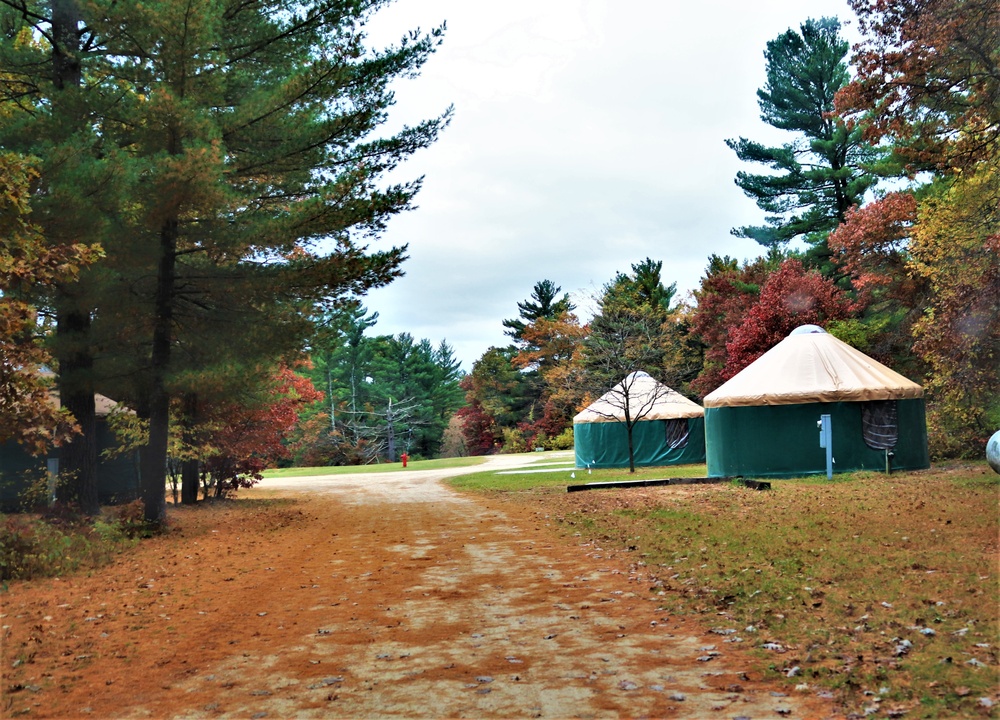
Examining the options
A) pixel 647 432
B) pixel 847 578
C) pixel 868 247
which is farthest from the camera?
pixel 647 432

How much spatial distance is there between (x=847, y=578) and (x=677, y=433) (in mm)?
17425

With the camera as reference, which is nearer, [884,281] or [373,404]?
[884,281]

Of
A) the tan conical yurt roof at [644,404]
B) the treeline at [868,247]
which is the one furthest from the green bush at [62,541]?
the tan conical yurt roof at [644,404]

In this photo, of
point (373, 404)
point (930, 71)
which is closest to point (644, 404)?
point (930, 71)

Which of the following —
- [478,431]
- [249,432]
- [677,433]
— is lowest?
[478,431]

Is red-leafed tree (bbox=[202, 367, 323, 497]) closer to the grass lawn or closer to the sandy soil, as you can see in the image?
the sandy soil

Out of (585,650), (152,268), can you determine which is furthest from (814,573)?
(152,268)

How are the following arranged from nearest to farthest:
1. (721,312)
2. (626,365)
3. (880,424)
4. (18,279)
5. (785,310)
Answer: (18,279), (880,424), (785,310), (721,312), (626,365)

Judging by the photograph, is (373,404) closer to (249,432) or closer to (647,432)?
(647,432)

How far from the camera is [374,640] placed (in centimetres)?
521

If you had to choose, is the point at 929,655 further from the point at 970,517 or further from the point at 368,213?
the point at 368,213

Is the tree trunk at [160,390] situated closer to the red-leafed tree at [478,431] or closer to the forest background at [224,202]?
the forest background at [224,202]

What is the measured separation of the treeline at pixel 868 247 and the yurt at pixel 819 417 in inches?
44.0

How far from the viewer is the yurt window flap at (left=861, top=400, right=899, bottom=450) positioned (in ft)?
55.5
